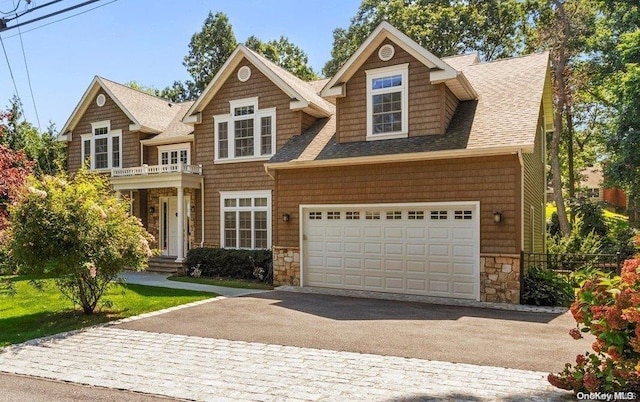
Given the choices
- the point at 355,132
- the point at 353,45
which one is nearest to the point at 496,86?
the point at 355,132

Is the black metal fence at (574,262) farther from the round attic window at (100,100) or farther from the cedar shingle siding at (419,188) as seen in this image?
the round attic window at (100,100)

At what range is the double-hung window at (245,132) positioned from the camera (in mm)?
16750

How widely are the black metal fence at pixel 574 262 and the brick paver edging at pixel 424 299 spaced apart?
3.34ft

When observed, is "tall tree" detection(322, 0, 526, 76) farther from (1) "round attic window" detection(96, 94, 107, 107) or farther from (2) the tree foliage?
(2) the tree foliage

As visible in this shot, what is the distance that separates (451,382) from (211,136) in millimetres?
14538

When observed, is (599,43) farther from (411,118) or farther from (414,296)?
(414,296)

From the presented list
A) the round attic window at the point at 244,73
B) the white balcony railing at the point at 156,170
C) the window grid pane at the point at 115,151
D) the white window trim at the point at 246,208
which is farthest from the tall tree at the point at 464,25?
the window grid pane at the point at 115,151

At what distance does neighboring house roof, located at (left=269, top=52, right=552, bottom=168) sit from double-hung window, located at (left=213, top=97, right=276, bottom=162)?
1592 mm

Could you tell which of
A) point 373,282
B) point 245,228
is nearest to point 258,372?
point 373,282

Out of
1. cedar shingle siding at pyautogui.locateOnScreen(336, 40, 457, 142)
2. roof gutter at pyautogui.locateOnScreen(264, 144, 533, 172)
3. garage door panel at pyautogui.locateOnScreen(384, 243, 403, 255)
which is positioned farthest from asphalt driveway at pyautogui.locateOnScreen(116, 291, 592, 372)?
cedar shingle siding at pyautogui.locateOnScreen(336, 40, 457, 142)

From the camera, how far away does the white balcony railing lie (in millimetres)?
17312

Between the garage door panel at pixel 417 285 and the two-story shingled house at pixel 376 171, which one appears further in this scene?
the garage door panel at pixel 417 285

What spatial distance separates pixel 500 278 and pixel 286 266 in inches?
242

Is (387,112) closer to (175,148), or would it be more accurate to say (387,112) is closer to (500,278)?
(500,278)
